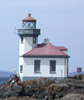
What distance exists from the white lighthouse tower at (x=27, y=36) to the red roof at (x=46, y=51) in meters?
0.61

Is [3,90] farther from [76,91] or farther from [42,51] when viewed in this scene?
[42,51]

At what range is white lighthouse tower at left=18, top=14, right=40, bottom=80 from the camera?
166 ft

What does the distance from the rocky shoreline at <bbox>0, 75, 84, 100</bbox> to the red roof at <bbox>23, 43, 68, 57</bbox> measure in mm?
8486

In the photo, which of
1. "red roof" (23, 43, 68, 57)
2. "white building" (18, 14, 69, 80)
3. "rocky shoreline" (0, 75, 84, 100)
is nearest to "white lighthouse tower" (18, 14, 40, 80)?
"white building" (18, 14, 69, 80)

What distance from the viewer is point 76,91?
3856 centimetres

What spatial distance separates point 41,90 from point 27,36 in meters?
11.6

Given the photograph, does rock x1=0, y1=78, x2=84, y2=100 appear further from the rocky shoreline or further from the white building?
the white building

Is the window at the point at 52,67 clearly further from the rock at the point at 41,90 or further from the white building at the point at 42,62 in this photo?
the rock at the point at 41,90

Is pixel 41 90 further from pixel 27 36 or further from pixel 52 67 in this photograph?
pixel 27 36

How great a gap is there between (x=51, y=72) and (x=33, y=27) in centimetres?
443

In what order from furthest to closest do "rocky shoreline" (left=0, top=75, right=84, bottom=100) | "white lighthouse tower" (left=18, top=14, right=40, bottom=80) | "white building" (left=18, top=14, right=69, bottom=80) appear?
1. "white lighthouse tower" (left=18, top=14, right=40, bottom=80)
2. "white building" (left=18, top=14, right=69, bottom=80)
3. "rocky shoreline" (left=0, top=75, right=84, bottom=100)

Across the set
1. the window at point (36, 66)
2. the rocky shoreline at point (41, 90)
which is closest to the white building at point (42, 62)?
the window at point (36, 66)

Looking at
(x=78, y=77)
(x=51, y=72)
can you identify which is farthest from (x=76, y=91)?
(x=51, y=72)

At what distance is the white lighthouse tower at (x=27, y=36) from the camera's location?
50.5 m
